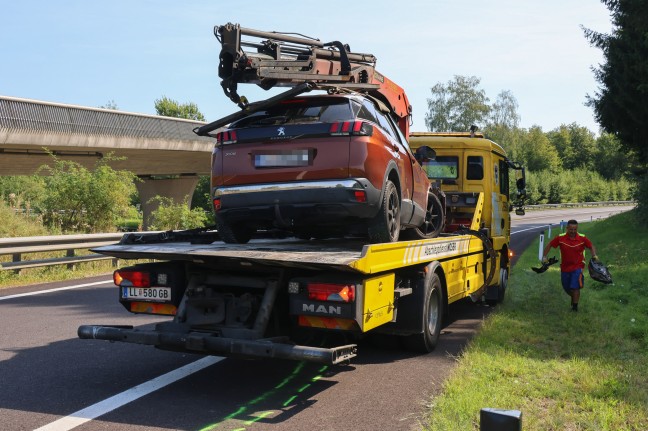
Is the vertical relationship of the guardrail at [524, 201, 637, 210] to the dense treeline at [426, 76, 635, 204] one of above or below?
below

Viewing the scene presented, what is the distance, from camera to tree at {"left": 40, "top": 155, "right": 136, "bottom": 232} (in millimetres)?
16656

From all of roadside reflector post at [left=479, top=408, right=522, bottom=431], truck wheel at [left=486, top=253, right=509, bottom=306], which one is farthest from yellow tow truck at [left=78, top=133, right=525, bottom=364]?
truck wheel at [left=486, top=253, right=509, bottom=306]

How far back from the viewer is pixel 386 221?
6242 mm

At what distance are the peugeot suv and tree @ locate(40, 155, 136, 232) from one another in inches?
445

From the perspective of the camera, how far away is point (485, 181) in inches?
418

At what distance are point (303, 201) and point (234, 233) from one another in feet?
3.71

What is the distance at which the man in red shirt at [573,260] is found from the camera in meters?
9.88

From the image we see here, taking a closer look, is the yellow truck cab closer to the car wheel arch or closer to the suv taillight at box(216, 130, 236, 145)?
the car wheel arch

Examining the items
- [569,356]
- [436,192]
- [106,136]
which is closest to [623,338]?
[569,356]

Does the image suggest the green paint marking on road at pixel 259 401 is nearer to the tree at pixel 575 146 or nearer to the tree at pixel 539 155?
the tree at pixel 539 155

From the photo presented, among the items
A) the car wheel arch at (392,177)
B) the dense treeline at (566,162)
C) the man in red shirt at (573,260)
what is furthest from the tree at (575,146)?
the car wheel arch at (392,177)

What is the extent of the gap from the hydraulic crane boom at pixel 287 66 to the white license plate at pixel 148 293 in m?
1.89

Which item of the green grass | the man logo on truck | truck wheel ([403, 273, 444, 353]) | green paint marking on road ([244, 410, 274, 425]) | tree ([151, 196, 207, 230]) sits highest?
tree ([151, 196, 207, 230])

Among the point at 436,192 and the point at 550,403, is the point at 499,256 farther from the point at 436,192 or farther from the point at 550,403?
the point at 550,403
